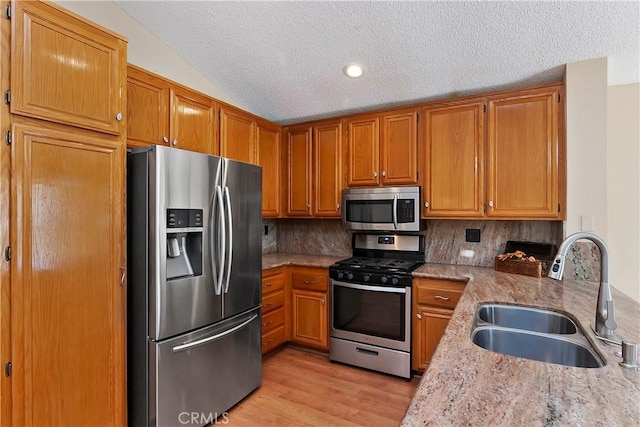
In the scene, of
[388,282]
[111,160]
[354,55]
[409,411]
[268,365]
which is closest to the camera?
[409,411]

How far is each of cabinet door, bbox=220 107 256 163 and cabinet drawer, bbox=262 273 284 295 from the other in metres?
1.13

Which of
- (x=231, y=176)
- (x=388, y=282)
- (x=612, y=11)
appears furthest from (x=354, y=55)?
(x=388, y=282)

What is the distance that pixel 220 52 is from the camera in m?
2.64

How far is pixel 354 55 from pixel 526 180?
5.35 ft

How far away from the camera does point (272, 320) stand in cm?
302

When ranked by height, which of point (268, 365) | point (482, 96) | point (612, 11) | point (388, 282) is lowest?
point (268, 365)

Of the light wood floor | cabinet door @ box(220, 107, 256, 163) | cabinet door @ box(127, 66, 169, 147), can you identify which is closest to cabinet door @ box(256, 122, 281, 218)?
cabinet door @ box(220, 107, 256, 163)

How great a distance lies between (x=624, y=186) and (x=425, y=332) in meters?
1.86

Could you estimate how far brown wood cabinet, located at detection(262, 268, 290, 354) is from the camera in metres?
2.92

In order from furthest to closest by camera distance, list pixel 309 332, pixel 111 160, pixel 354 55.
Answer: pixel 309 332
pixel 354 55
pixel 111 160

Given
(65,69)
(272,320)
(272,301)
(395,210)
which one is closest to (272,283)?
(272,301)

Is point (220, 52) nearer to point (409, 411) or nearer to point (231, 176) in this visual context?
point (231, 176)

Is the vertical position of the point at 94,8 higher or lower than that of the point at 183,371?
higher

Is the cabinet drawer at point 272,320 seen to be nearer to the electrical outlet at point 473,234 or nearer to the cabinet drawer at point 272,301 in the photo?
the cabinet drawer at point 272,301
